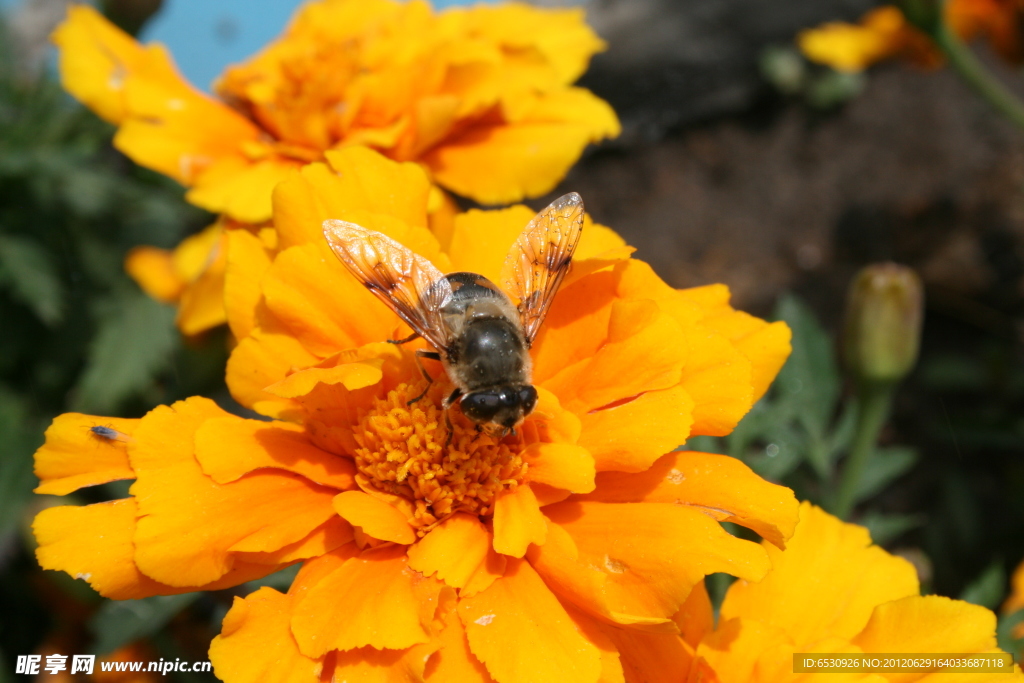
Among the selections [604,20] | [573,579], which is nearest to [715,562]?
[573,579]

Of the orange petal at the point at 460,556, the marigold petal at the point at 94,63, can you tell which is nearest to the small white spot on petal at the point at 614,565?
the orange petal at the point at 460,556

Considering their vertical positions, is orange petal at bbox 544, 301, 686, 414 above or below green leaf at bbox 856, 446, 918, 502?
above

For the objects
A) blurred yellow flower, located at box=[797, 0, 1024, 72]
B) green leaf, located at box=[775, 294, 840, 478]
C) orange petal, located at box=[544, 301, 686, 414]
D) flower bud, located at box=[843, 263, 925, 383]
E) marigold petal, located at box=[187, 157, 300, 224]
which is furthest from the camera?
blurred yellow flower, located at box=[797, 0, 1024, 72]

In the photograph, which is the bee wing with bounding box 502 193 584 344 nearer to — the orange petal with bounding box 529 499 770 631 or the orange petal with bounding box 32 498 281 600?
the orange petal with bounding box 529 499 770 631

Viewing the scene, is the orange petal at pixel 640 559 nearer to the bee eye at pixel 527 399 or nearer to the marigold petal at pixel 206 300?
the bee eye at pixel 527 399

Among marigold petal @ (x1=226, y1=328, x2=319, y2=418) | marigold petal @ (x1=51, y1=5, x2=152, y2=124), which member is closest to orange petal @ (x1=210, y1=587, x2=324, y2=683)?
marigold petal @ (x1=226, y1=328, x2=319, y2=418)

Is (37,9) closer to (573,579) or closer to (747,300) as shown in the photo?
(747,300)

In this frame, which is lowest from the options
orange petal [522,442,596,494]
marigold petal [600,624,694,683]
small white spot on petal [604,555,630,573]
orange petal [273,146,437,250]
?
marigold petal [600,624,694,683]
